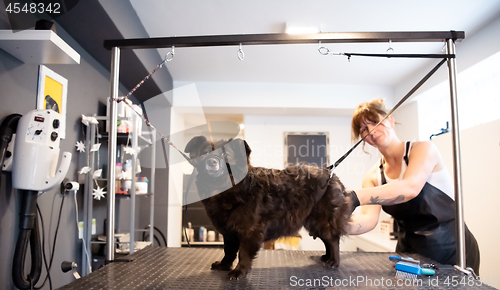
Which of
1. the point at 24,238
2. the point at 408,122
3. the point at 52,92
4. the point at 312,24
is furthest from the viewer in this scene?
the point at 408,122

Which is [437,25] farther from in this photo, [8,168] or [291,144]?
[8,168]

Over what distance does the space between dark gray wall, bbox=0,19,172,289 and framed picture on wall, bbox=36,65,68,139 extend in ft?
0.12

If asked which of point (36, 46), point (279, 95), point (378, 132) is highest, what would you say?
point (279, 95)

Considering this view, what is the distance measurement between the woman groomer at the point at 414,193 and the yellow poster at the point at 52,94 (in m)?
1.90

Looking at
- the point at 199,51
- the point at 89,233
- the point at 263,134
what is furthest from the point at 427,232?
the point at 199,51

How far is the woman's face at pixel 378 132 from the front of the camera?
54.8 inches

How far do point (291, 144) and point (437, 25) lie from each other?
1911 mm

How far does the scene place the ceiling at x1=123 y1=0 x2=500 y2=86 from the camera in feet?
8.21

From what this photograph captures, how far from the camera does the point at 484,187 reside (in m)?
2.67

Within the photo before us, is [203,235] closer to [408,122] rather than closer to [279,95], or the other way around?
[279,95]

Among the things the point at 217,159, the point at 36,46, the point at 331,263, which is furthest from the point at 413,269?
the point at 36,46

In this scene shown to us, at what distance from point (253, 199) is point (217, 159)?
0.19m

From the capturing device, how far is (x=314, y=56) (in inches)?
128

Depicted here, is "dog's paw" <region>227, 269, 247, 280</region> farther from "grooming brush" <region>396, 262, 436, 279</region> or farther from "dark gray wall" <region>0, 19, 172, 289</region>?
"dark gray wall" <region>0, 19, 172, 289</region>
